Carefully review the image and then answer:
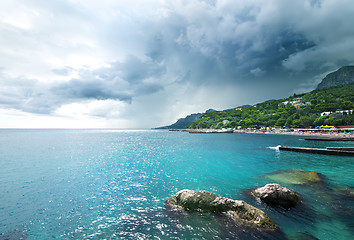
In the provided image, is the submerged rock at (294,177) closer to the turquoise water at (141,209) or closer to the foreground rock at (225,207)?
the turquoise water at (141,209)

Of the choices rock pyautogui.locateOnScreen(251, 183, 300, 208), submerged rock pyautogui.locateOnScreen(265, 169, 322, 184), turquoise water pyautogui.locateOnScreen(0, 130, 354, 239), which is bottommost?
submerged rock pyautogui.locateOnScreen(265, 169, 322, 184)

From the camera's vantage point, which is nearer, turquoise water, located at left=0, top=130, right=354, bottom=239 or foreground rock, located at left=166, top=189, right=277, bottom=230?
turquoise water, located at left=0, top=130, right=354, bottom=239

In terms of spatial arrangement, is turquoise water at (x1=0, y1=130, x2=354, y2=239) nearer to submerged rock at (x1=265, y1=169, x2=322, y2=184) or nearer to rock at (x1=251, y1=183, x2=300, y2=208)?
rock at (x1=251, y1=183, x2=300, y2=208)

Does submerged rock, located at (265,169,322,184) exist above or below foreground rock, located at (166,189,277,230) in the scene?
below

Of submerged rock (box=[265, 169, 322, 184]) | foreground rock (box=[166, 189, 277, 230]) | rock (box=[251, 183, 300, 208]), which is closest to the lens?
foreground rock (box=[166, 189, 277, 230])

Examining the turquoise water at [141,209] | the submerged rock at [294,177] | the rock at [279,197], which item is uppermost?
the rock at [279,197]

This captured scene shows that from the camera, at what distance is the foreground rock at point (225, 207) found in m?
9.31

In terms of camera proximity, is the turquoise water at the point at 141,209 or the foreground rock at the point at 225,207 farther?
the foreground rock at the point at 225,207

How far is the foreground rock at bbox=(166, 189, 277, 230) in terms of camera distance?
367 inches

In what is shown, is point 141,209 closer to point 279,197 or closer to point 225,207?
point 225,207

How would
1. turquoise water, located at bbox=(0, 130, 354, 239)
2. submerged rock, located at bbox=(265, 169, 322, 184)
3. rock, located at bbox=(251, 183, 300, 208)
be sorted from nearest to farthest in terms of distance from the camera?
turquoise water, located at bbox=(0, 130, 354, 239)
rock, located at bbox=(251, 183, 300, 208)
submerged rock, located at bbox=(265, 169, 322, 184)

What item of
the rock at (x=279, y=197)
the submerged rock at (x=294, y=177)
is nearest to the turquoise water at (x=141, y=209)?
the rock at (x=279, y=197)

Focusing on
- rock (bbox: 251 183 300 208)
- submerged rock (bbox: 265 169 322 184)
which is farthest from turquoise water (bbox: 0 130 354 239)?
submerged rock (bbox: 265 169 322 184)

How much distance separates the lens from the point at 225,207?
35.5 ft
